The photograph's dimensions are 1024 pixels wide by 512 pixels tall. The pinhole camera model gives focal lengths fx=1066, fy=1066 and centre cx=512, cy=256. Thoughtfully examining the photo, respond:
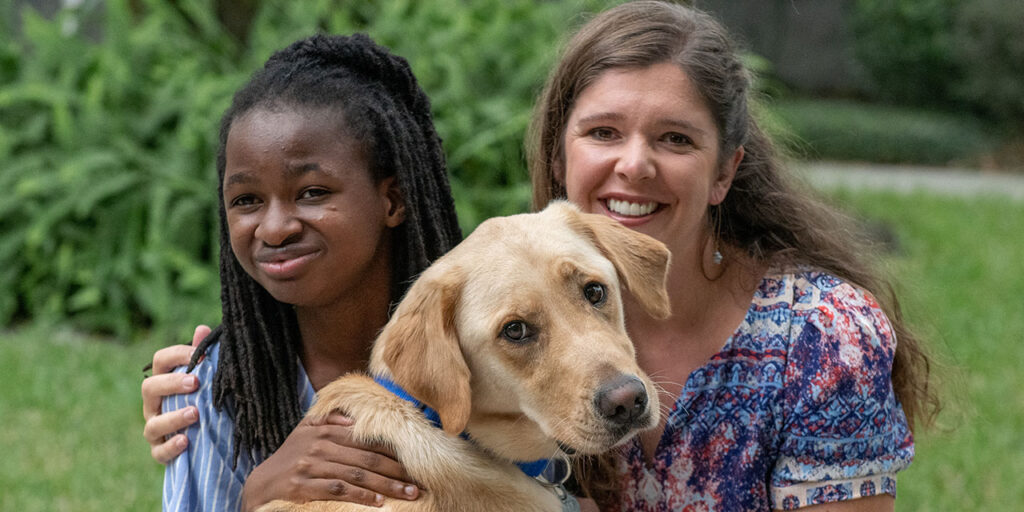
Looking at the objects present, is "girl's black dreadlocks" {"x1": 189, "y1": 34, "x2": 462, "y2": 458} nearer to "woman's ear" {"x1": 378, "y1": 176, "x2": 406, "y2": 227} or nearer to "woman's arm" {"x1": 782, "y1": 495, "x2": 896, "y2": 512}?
"woman's ear" {"x1": 378, "y1": 176, "x2": 406, "y2": 227}

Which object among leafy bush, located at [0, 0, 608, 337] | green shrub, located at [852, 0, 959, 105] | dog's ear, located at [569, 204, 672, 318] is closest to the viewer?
dog's ear, located at [569, 204, 672, 318]

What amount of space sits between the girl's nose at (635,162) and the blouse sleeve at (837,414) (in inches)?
27.3

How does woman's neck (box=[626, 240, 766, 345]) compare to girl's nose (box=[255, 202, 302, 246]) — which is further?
woman's neck (box=[626, 240, 766, 345])

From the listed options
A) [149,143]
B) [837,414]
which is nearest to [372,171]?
[837,414]

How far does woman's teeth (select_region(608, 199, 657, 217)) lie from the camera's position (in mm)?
3391

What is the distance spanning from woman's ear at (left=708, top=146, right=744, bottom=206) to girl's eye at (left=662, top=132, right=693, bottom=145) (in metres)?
0.20

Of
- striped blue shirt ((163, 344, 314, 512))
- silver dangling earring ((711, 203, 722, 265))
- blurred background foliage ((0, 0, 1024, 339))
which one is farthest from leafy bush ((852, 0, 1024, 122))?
striped blue shirt ((163, 344, 314, 512))

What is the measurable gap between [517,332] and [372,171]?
2.50 ft

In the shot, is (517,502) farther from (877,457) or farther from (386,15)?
(386,15)

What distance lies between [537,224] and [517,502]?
0.77 m

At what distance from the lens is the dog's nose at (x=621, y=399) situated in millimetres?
2588

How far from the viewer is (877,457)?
327 cm

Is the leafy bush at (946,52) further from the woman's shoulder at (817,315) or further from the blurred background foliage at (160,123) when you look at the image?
the woman's shoulder at (817,315)

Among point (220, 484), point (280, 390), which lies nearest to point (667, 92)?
point (280, 390)
